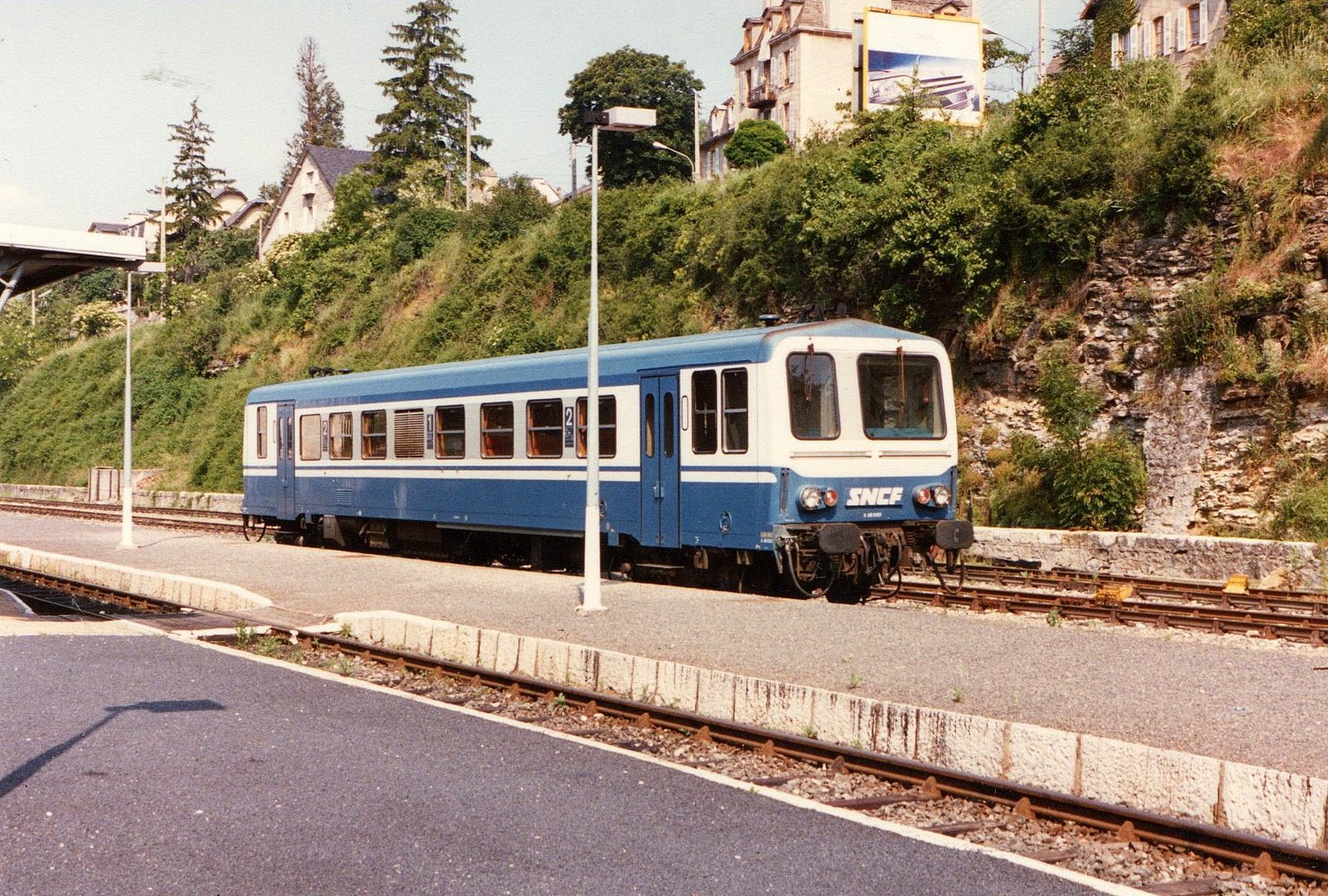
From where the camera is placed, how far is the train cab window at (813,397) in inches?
609

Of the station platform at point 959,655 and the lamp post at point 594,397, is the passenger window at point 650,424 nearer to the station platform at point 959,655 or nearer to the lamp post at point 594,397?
the lamp post at point 594,397

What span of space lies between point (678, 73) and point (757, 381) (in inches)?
2390

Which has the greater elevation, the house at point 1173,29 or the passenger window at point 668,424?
the house at point 1173,29

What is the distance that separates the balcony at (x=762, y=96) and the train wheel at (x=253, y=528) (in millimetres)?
43407

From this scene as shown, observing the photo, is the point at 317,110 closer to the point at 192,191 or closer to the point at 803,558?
the point at 192,191

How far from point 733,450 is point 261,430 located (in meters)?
14.0

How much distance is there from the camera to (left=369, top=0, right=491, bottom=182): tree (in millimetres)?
65750

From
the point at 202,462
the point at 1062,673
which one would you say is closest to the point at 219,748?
the point at 1062,673

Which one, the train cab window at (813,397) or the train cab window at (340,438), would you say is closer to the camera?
the train cab window at (813,397)

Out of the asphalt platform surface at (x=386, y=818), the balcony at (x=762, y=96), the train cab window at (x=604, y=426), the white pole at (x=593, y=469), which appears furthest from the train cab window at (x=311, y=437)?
the balcony at (x=762, y=96)

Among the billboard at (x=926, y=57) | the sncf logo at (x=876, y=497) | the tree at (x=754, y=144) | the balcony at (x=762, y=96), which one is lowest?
the sncf logo at (x=876, y=497)

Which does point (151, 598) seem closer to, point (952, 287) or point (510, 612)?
point (510, 612)

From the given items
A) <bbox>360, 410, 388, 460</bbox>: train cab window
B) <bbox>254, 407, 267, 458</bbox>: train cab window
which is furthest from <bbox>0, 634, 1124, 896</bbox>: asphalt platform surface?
<bbox>254, 407, 267, 458</bbox>: train cab window

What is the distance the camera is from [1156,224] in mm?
22797
